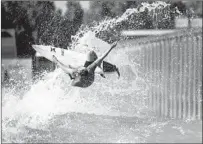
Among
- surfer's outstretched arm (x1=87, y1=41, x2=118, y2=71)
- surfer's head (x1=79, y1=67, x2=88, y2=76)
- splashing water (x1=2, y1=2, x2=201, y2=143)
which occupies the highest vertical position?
surfer's outstretched arm (x1=87, y1=41, x2=118, y2=71)

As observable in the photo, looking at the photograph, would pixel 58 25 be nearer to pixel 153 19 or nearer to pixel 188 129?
pixel 153 19

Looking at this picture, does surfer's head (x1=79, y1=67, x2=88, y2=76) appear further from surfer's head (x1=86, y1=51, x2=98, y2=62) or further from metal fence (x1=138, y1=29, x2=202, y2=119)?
metal fence (x1=138, y1=29, x2=202, y2=119)

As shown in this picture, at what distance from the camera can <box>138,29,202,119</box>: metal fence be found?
4.01 m

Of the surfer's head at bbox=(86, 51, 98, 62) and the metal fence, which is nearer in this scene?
the surfer's head at bbox=(86, 51, 98, 62)

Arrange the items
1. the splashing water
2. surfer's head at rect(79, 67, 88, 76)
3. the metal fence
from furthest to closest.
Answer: the metal fence → the splashing water → surfer's head at rect(79, 67, 88, 76)

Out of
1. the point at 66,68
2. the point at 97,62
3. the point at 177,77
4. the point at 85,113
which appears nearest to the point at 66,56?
the point at 66,68

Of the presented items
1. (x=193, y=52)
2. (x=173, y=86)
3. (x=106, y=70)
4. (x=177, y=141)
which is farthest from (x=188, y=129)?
(x=106, y=70)

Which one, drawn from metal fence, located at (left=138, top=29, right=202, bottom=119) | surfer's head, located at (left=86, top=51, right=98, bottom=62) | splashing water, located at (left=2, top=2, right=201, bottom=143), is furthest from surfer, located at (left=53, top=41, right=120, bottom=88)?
metal fence, located at (left=138, top=29, right=202, bottom=119)

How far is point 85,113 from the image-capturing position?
3.64 m

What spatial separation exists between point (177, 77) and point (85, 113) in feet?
3.32

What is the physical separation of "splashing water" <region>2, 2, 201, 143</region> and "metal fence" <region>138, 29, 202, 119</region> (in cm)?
32

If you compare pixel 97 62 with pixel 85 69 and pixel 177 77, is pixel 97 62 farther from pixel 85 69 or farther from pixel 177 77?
pixel 177 77

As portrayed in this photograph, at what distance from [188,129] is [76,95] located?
1.16 metres

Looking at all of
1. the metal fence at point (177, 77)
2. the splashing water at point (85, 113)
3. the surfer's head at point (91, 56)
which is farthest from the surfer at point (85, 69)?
the metal fence at point (177, 77)
